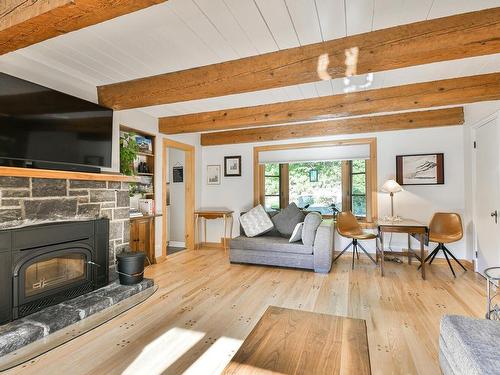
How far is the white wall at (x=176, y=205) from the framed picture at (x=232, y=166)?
87cm

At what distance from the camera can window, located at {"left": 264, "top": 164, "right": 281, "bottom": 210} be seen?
5371mm

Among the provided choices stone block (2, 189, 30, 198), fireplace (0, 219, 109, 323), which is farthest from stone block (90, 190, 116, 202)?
stone block (2, 189, 30, 198)

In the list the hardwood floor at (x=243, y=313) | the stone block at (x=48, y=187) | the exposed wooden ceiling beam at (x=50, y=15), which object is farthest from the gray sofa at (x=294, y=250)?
the exposed wooden ceiling beam at (x=50, y=15)

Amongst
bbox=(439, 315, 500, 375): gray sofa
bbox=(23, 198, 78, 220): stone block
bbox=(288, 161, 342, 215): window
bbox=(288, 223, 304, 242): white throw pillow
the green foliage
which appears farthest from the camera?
bbox=(288, 161, 342, 215): window

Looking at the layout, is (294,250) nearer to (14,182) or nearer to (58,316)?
(58,316)

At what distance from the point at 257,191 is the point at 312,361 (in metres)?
4.14

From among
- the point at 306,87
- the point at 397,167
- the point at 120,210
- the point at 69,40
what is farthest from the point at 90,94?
the point at 397,167

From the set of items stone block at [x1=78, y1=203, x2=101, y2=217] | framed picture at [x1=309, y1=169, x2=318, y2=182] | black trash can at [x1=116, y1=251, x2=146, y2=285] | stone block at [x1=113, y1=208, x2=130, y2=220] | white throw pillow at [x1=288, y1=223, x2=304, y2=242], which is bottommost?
black trash can at [x1=116, y1=251, x2=146, y2=285]

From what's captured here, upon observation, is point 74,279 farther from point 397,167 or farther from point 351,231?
point 397,167

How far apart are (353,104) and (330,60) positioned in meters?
1.37

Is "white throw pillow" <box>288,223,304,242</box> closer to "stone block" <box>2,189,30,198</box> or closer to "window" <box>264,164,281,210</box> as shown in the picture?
"window" <box>264,164,281,210</box>

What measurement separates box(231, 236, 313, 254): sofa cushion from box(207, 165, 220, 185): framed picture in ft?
5.61

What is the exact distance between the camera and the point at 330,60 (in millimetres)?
2109

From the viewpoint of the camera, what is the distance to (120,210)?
332 cm
